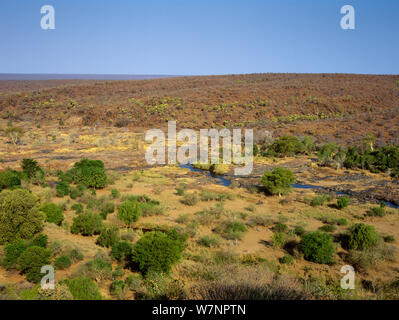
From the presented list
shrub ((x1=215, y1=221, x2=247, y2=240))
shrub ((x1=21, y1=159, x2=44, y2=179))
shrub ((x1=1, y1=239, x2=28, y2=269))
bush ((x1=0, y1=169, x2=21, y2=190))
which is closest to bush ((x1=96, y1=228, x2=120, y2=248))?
shrub ((x1=1, y1=239, x2=28, y2=269))

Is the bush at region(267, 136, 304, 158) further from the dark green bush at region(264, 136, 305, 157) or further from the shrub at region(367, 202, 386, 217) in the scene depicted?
the shrub at region(367, 202, 386, 217)

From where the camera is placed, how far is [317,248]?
405 inches

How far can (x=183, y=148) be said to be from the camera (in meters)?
33.8

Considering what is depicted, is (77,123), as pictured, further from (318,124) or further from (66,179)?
(318,124)

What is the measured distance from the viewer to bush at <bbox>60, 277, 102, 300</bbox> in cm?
693

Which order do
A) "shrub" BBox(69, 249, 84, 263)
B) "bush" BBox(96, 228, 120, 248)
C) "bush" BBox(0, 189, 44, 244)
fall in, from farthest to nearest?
"bush" BBox(96, 228, 120, 248)
"bush" BBox(0, 189, 44, 244)
"shrub" BBox(69, 249, 84, 263)

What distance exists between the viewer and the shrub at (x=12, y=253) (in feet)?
29.8

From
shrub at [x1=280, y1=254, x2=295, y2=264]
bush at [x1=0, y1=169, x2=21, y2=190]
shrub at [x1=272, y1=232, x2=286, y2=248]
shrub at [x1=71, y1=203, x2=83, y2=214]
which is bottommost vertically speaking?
shrub at [x1=280, y1=254, x2=295, y2=264]

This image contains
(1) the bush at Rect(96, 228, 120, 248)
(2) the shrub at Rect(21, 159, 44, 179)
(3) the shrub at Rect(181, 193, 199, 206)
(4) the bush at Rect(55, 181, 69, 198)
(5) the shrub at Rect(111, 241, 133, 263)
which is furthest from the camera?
(2) the shrub at Rect(21, 159, 44, 179)

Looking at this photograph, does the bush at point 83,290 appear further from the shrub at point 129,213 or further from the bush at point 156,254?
the shrub at point 129,213

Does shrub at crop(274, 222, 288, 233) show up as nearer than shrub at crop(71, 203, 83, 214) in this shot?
Yes

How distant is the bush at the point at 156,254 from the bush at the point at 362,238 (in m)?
6.60

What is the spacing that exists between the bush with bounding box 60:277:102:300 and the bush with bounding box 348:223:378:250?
9.09 meters

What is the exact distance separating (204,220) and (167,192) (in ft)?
19.1
